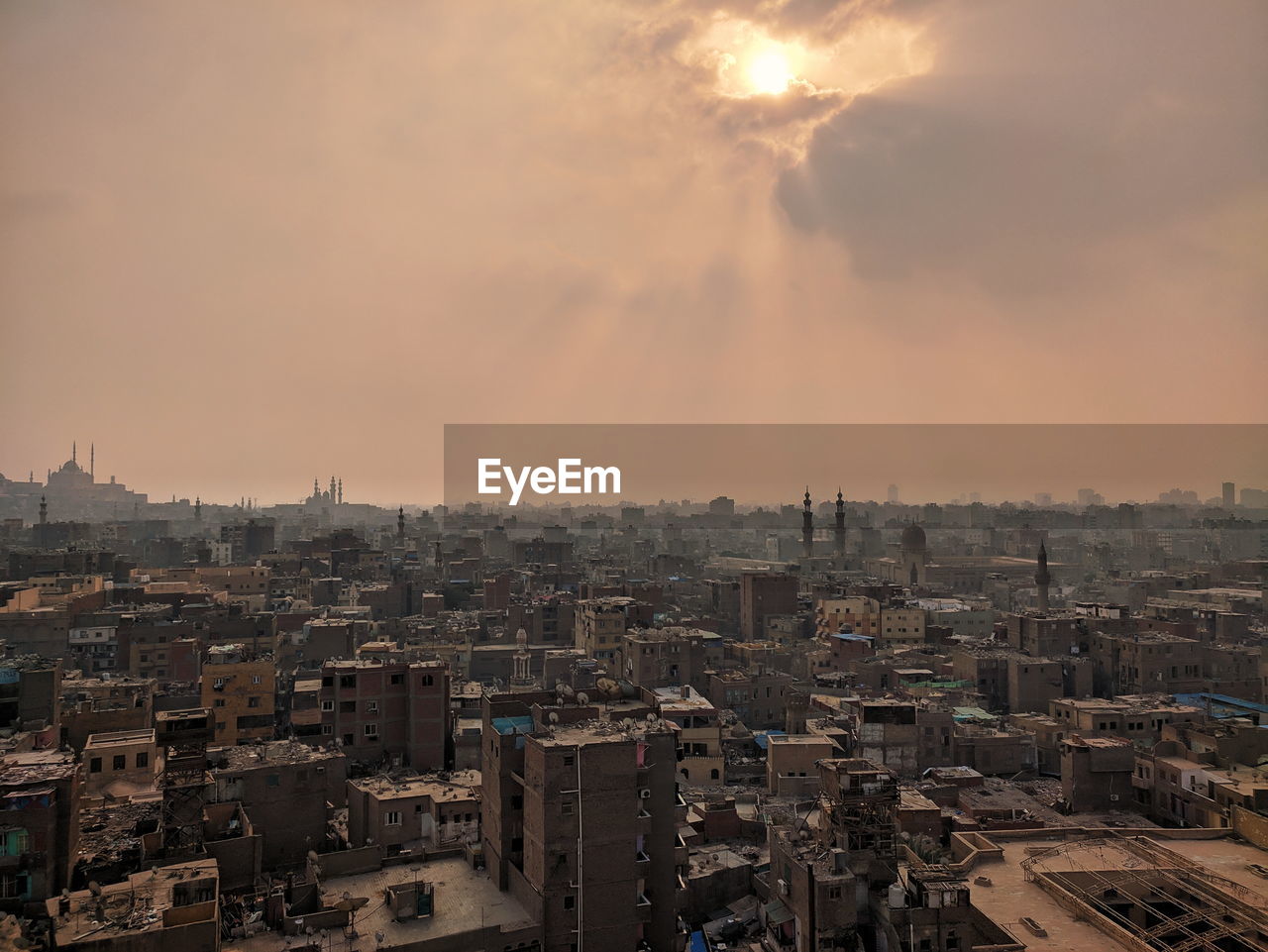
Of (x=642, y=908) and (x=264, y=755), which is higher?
(x=264, y=755)

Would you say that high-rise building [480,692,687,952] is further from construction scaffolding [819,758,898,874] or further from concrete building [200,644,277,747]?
concrete building [200,644,277,747]

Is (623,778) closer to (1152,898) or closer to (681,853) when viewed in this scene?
(681,853)

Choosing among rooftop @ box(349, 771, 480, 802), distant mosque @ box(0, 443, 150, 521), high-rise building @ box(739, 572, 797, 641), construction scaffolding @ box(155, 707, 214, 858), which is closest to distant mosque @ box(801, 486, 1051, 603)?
high-rise building @ box(739, 572, 797, 641)

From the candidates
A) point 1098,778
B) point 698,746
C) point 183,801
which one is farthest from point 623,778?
point 1098,778

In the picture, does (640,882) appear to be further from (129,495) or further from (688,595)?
(129,495)

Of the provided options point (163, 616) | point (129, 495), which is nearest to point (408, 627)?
point (163, 616)
